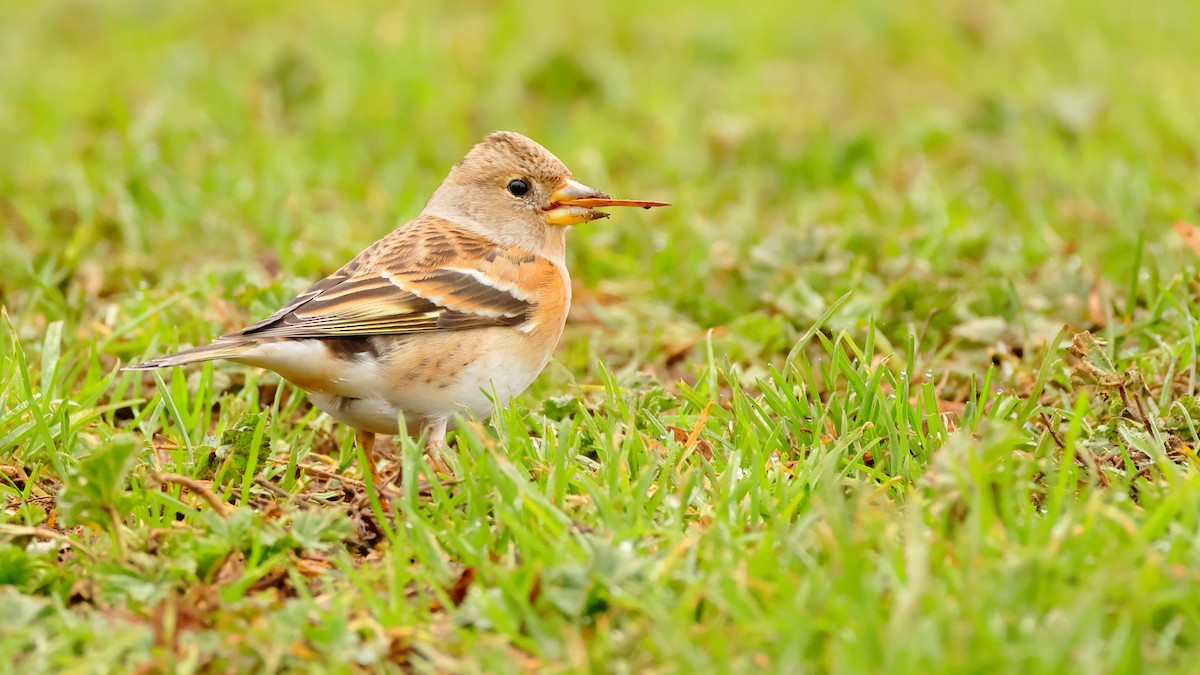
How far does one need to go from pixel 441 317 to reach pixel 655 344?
1.37 meters

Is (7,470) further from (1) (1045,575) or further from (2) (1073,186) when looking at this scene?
(2) (1073,186)

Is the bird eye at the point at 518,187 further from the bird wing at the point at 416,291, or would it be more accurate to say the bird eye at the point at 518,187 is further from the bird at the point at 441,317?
the bird wing at the point at 416,291

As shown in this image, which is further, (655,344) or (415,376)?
(655,344)

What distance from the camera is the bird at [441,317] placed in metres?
4.48

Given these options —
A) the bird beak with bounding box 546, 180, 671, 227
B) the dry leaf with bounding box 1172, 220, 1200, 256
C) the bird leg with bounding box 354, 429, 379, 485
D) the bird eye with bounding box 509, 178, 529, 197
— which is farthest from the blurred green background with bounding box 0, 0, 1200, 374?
the bird leg with bounding box 354, 429, 379, 485

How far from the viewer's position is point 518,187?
18.1 feet

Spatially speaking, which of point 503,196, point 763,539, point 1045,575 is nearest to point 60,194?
point 503,196

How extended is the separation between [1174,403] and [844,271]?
195cm

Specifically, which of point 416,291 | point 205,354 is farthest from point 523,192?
point 205,354

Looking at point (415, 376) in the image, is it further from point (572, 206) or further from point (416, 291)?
point (572, 206)

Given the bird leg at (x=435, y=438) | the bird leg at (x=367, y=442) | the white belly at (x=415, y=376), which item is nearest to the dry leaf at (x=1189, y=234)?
the white belly at (x=415, y=376)

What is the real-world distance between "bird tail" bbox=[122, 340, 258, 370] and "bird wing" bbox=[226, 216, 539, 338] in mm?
102

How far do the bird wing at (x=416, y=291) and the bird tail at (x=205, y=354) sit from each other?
0.10 metres

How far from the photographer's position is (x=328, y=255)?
6.57 metres
